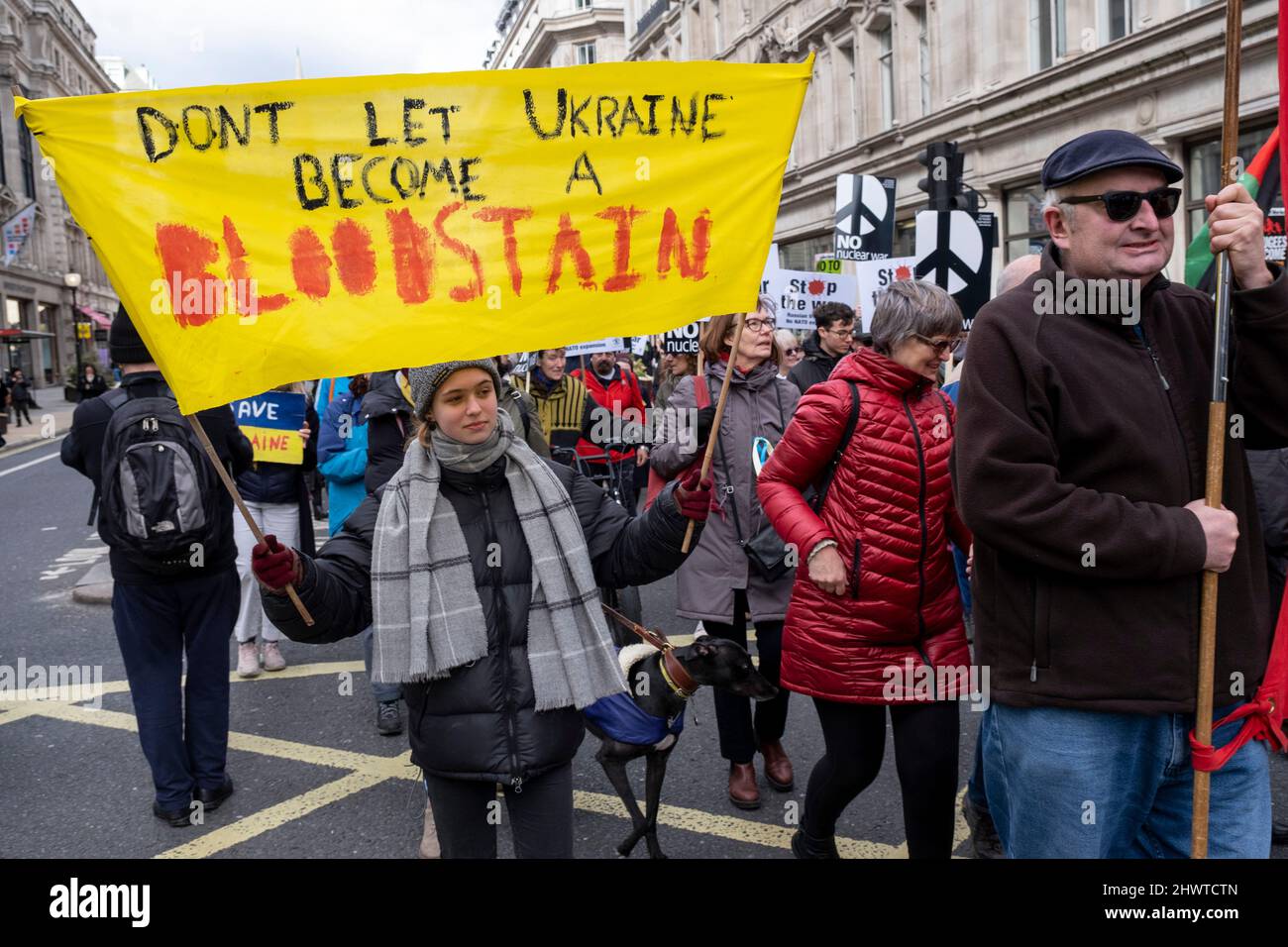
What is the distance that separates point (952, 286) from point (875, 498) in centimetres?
490

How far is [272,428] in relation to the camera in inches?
245

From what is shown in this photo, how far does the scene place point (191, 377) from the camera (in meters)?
2.35

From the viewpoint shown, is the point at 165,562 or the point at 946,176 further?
the point at 946,176

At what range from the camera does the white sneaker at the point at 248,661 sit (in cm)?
641

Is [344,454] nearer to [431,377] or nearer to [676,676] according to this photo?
[676,676]

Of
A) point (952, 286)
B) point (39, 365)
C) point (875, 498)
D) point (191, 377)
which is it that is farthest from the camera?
point (39, 365)

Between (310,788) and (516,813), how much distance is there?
226 centimetres

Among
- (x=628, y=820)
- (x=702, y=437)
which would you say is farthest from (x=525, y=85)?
(x=628, y=820)

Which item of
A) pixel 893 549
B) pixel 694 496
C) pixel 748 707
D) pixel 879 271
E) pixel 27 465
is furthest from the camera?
pixel 27 465

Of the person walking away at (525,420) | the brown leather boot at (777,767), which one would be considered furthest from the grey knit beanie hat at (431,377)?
the brown leather boot at (777,767)

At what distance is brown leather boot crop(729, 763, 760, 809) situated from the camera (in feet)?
14.3

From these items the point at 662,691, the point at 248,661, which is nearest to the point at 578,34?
the point at 248,661

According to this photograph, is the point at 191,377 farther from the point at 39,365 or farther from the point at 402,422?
the point at 39,365

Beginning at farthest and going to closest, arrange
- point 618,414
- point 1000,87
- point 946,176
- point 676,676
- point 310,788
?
point 1000,87 < point 946,176 < point 618,414 < point 310,788 < point 676,676
